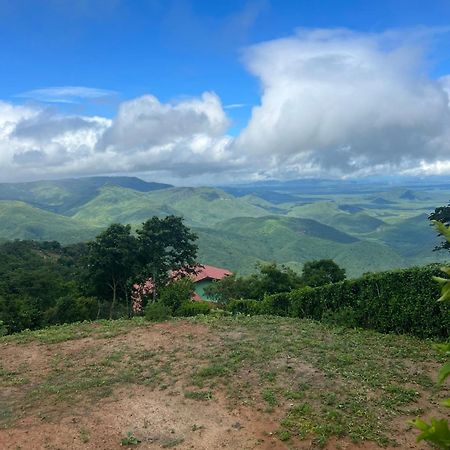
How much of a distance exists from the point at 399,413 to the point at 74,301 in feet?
114

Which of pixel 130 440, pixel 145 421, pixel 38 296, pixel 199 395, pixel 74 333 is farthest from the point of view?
pixel 38 296

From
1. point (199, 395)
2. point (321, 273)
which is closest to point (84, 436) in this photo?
point (199, 395)

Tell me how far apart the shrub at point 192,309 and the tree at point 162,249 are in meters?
12.8

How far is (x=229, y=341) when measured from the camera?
698 inches

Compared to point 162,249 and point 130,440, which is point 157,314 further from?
point 162,249

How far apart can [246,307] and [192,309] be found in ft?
18.5

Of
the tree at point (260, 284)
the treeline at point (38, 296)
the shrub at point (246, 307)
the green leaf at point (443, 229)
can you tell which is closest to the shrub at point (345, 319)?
the shrub at point (246, 307)

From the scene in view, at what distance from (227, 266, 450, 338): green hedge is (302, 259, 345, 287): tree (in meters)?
22.5

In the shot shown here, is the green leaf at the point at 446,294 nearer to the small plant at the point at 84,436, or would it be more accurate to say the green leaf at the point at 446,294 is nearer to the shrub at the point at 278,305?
the small plant at the point at 84,436

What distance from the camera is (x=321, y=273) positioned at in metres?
49.4

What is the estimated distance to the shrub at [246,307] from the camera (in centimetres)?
3347

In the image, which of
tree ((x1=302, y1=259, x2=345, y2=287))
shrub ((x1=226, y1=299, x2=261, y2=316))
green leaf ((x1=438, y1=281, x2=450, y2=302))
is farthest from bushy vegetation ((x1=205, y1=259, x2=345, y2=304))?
green leaf ((x1=438, y1=281, x2=450, y2=302))

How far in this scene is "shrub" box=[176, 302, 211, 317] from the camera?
30.4m

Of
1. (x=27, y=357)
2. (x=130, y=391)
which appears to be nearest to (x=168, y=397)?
(x=130, y=391)
